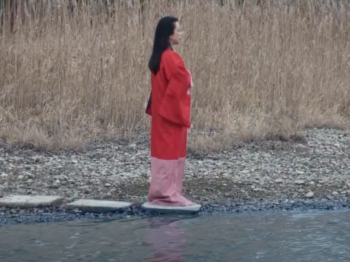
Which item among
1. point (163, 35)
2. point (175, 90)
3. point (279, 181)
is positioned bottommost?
point (279, 181)

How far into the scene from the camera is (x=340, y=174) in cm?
1015

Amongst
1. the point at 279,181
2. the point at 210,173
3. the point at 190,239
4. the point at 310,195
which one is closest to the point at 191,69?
the point at 210,173

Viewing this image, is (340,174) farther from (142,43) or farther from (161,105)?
(142,43)

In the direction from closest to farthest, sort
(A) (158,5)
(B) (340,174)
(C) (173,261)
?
(C) (173,261) < (B) (340,174) < (A) (158,5)

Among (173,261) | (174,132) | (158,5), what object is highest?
(158,5)

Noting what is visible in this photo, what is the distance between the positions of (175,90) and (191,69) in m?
4.86

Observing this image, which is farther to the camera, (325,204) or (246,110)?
(246,110)

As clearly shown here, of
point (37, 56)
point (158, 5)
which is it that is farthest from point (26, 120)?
point (158, 5)

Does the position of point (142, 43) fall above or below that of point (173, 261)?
above

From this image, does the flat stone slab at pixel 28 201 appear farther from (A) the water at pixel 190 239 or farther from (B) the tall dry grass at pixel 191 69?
(B) the tall dry grass at pixel 191 69

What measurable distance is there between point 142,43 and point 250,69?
66.9 inches

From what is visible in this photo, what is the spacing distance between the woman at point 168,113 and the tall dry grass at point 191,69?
2843mm

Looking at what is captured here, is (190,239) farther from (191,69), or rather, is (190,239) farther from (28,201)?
(191,69)

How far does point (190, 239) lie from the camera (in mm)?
7535
